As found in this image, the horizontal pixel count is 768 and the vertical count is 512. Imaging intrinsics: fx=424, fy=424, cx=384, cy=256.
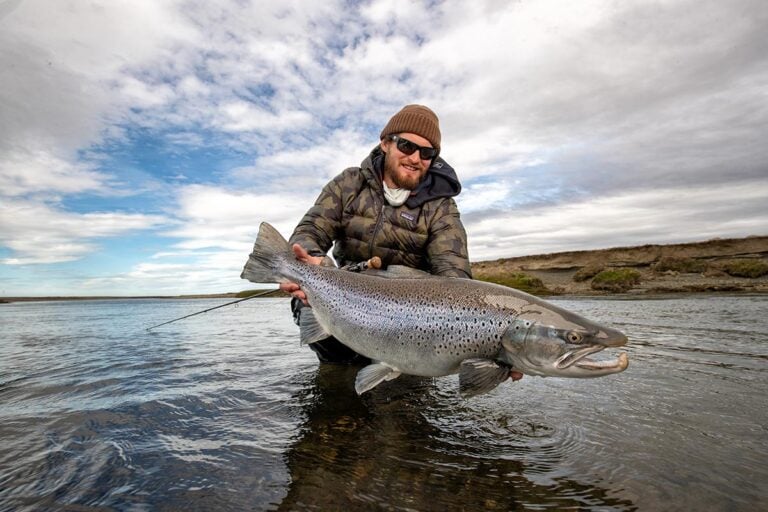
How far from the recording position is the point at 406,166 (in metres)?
5.54

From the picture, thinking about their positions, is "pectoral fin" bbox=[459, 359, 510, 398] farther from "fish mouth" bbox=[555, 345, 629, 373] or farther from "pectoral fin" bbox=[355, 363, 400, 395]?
"pectoral fin" bbox=[355, 363, 400, 395]

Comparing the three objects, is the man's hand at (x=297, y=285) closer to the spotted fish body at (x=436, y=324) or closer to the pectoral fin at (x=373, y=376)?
the spotted fish body at (x=436, y=324)

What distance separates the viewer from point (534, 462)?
9.81ft

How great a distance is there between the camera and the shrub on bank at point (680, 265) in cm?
2442

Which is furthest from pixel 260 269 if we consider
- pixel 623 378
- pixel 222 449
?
pixel 623 378

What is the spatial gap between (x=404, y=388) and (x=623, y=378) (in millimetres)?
2745

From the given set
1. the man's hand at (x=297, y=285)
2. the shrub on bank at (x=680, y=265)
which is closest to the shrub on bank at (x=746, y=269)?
the shrub on bank at (x=680, y=265)

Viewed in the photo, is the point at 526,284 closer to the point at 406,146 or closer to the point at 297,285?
the point at 406,146

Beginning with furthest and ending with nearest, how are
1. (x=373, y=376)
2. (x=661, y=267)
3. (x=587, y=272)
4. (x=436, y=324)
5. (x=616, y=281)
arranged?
(x=587, y=272), (x=661, y=267), (x=616, y=281), (x=373, y=376), (x=436, y=324)

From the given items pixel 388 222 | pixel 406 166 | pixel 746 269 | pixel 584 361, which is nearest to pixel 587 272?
pixel 746 269

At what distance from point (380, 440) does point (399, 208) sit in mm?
3001

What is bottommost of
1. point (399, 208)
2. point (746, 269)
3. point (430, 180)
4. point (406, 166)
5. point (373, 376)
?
point (746, 269)

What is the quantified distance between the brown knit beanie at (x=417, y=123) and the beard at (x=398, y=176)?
36cm

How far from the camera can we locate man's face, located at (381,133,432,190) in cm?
552
